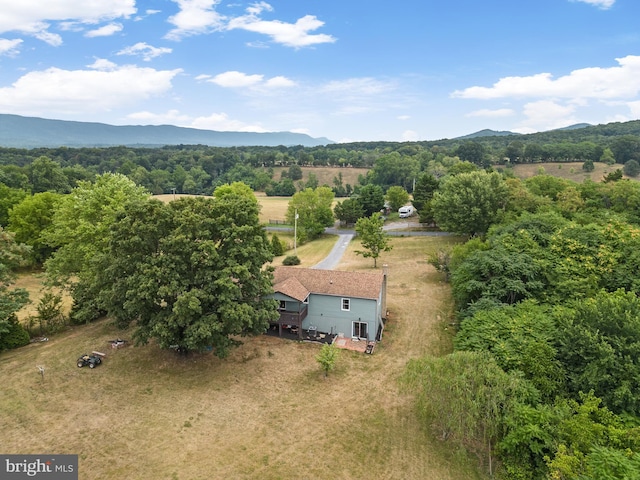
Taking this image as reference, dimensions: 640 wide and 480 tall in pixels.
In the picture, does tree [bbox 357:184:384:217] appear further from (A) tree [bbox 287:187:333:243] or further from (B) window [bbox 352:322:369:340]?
(B) window [bbox 352:322:369:340]

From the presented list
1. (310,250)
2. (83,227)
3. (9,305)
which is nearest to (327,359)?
(9,305)

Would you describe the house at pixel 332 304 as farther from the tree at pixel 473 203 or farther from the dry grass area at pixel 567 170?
the dry grass area at pixel 567 170

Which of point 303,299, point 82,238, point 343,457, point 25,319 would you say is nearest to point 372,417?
point 343,457

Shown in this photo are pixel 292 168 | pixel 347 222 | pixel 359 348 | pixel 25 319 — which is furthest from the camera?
pixel 292 168

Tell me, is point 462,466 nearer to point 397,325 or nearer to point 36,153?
point 397,325

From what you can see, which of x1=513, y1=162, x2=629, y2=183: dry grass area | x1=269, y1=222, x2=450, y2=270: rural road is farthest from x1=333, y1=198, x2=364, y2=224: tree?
x1=513, y1=162, x2=629, y2=183: dry grass area

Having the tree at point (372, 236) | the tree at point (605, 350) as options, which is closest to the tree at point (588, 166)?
the tree at point (372, 236)
